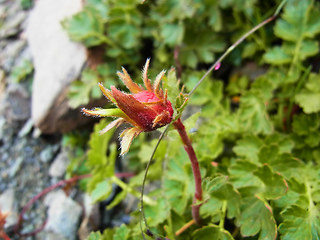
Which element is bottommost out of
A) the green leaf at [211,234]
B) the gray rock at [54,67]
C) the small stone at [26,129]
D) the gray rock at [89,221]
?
the gray rock at [89,221]

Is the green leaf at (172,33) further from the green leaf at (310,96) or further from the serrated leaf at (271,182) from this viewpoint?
the serrated leaf at (271,182)

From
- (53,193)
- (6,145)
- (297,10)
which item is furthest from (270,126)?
(6,145)

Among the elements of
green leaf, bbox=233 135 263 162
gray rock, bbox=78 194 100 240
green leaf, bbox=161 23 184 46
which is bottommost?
gray rock, bbox=78 194 100 240

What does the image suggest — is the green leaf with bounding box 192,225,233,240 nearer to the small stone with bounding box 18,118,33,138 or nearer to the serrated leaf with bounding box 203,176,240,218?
the serrated leaf with bounding box 203,176,240,218

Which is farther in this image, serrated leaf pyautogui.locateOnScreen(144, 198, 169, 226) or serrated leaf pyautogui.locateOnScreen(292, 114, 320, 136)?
serrated leaf pyautogui.locateOnScreen(292, 114, 320, 136)

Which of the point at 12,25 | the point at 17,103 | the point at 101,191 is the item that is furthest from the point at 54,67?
A: the point at 101,191

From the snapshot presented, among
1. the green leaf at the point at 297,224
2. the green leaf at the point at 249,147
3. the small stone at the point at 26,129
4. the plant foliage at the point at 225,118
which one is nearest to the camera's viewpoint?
the green leaf at the point at 297,224

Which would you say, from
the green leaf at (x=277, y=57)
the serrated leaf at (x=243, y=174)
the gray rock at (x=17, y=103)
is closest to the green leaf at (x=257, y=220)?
the serrated leaf at (x=243, y=174)

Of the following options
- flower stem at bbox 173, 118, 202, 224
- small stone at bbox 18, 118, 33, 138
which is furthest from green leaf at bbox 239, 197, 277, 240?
small stone at bbox 18, 118, 33, 138
